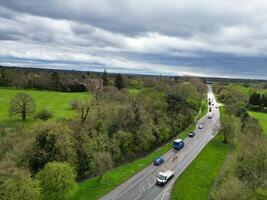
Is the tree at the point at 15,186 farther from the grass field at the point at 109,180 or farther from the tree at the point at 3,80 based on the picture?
the tree at the point at 3,80

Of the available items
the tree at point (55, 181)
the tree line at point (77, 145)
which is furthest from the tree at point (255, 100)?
the tree at point (55, 181)

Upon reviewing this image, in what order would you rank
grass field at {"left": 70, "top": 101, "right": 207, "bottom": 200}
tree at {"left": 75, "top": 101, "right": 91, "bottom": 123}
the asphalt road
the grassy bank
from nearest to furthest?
grass field at {"left": 70, "top": 101, "right": 207, "bottom": 200} < the grassy bank < the asphalt road < tree at {"left": 75, "top": 101, "right": 91, "bottom": 123}

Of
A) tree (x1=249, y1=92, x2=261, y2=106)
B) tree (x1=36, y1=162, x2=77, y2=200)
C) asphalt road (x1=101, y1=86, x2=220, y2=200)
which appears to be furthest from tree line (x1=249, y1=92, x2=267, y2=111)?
tree (x1=36, y1=162, x2=77, y2=200)

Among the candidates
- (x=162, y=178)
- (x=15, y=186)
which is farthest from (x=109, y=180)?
(x=15, y=186)

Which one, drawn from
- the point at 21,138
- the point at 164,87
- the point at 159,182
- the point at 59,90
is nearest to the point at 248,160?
the point at 159,182

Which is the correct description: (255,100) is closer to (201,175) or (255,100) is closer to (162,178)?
(201,175)

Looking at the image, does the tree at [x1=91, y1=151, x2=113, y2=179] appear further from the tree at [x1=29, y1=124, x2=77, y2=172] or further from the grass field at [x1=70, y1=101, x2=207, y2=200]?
the tree at [x1=29, y1=124, x2=77, y2=172]
